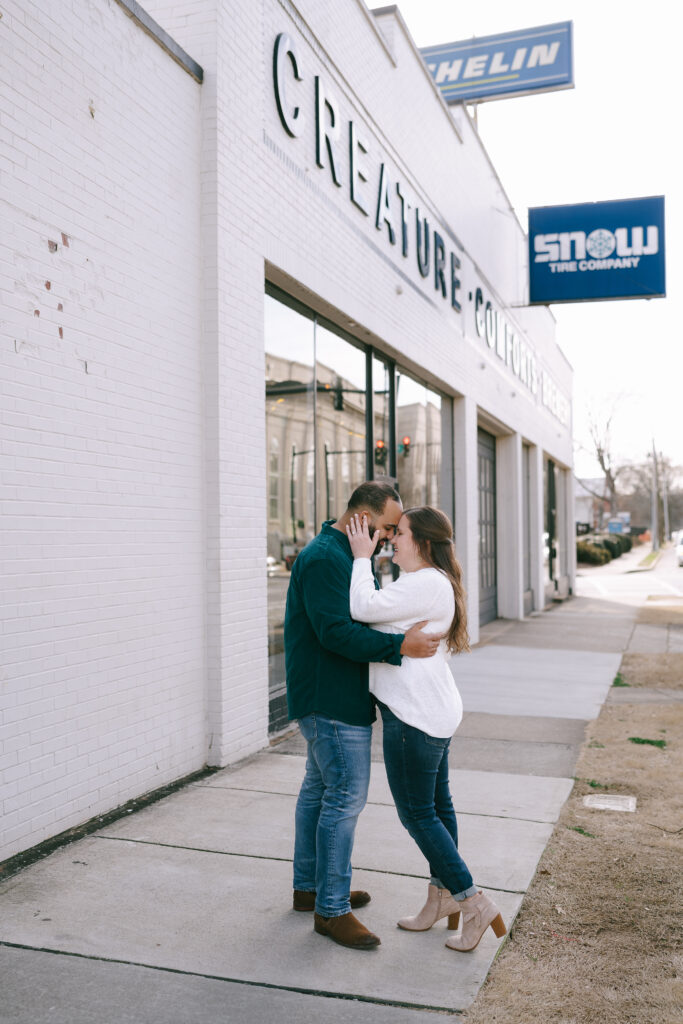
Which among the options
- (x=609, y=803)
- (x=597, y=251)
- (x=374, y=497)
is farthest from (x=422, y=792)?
(x=597, y=251)

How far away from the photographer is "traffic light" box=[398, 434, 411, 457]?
444 inches

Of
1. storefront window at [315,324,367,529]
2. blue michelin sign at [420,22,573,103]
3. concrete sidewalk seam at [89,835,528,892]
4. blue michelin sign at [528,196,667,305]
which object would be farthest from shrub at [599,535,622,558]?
concrete sidewalk seam at [89,835,528,892]

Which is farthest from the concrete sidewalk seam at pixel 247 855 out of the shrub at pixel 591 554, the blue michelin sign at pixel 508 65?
the shrub at pixel 591 554

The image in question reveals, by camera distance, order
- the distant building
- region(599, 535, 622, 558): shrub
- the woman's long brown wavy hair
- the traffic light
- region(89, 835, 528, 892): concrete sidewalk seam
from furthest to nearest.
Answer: the distant building
region(599, 535, 622, 558): shrub
the traffic light
region(89, 835, 528, 892): concrete sidewalk seam
the woman's long brown wavy hair

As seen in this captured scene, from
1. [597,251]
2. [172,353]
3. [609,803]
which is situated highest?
[597,251]

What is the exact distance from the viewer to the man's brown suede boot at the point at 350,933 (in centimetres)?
348

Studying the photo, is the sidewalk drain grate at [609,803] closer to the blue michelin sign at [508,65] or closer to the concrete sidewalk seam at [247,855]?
the concrete sidewalk seam at [247,855]

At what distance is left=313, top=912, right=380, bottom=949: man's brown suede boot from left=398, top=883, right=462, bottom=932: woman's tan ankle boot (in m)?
0.22

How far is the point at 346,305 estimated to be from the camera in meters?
8.72

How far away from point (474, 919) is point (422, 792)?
532 mm

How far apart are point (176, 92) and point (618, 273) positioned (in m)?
10.7

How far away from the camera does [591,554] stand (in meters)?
48.4

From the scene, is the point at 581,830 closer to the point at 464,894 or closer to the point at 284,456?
the point at 464,894

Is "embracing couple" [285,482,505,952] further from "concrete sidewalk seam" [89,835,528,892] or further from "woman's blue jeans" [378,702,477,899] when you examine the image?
"concrete sidewalk seam" [89,835,528,892]
